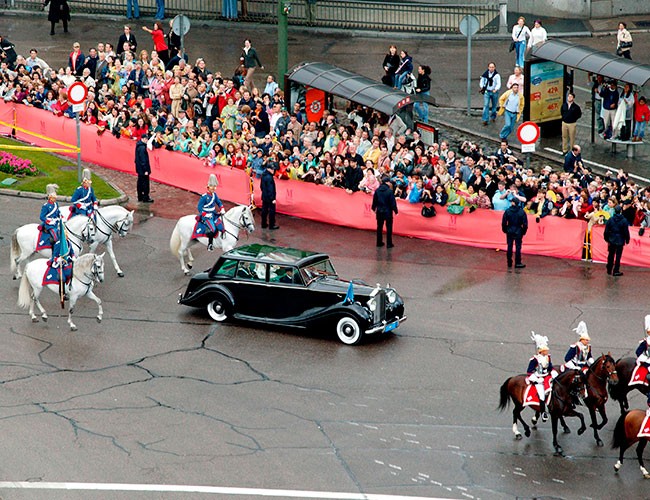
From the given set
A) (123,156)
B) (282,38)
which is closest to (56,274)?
(123,156)

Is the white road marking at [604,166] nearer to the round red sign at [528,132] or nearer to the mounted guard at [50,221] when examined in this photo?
the round red sign at [528,132]

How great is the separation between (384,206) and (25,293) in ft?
29.0

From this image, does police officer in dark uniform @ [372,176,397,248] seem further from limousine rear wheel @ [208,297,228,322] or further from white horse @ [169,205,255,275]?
limousine rear wheel @ [208,297,228,322]

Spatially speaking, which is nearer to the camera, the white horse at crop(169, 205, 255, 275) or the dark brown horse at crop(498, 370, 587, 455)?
the dark brown horse at crop(498, 370, 587, 455)

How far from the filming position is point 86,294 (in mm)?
24094

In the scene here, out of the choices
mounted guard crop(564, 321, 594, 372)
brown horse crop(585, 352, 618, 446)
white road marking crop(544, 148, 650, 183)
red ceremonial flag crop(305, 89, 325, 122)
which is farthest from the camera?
red ceremonial flag crop(305, 89, 325, 122)

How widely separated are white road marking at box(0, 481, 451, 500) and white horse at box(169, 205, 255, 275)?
9656 mm

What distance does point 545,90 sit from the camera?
3544cm

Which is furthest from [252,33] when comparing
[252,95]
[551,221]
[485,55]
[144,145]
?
[551,221]

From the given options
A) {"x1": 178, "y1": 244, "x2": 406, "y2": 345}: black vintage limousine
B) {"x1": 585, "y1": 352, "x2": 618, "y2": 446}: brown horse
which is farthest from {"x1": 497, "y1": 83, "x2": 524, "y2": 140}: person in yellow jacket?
{"x1": 585, "y1": 352, "x2": 618, "y2": 446}: brown horse

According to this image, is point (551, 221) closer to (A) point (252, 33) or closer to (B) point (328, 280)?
(B) point (328, 280)

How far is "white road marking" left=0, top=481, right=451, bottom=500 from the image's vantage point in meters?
17.8

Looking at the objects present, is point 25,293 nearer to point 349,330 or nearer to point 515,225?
point 349,330

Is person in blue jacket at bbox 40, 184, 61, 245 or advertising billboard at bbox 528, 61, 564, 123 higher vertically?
advertising billboard at bbox 528, 61, 564, 123
